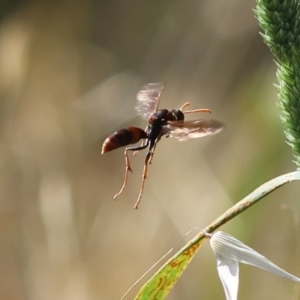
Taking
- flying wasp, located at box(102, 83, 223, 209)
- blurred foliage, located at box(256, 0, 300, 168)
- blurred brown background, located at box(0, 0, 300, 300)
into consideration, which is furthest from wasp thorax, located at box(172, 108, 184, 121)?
blurred brown background, located at box(0, 0, 300, 300)

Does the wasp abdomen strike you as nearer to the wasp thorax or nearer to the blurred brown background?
the wasp thorax

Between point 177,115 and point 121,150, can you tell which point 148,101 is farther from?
point 121,150

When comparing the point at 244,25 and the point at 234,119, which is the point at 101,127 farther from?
the point at 244,25

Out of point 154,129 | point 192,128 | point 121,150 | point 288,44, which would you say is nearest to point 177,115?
point 154,129

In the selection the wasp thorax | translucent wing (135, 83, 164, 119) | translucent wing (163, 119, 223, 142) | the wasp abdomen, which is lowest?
translucent wing (163, 119, 223, 142)

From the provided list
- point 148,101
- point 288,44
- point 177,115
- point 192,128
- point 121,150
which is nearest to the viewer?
point 288,44

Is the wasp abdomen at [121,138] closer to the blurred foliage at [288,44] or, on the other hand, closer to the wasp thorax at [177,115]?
the wasp thorax at [177,115]

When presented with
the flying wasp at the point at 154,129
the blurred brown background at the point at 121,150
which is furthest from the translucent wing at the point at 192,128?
the blurred brown background at the point at 121,150
